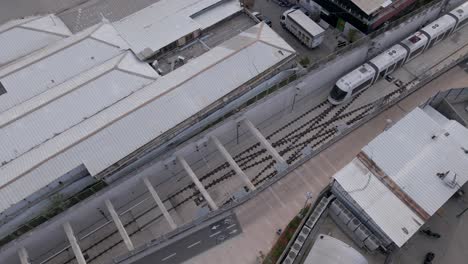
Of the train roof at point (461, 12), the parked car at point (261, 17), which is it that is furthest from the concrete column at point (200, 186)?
the train roof at point (461, 12)

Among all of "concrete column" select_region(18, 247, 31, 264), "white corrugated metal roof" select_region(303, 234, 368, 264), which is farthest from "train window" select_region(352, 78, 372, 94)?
"concrete column" select_region(18, 247, 31, 264)

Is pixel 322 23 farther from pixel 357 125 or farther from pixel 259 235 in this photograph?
pixel 259 235

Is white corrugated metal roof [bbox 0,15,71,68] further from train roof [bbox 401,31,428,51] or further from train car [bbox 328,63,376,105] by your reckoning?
train roof [bbox 401,31,428,51]

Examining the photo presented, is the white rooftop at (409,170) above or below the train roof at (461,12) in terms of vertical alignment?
below

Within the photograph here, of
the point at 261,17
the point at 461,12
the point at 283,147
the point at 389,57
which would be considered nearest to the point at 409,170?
the point at 283,147

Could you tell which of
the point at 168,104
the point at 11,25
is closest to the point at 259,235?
the point at 168,104

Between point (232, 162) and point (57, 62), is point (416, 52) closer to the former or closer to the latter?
point (232, 162)

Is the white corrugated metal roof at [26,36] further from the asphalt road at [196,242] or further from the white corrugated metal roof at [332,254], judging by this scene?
the white corrugated metal roof at [332,254]

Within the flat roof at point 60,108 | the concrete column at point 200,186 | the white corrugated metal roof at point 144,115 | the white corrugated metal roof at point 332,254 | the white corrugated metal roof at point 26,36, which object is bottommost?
the white corrugated metal roof at point 332,254
